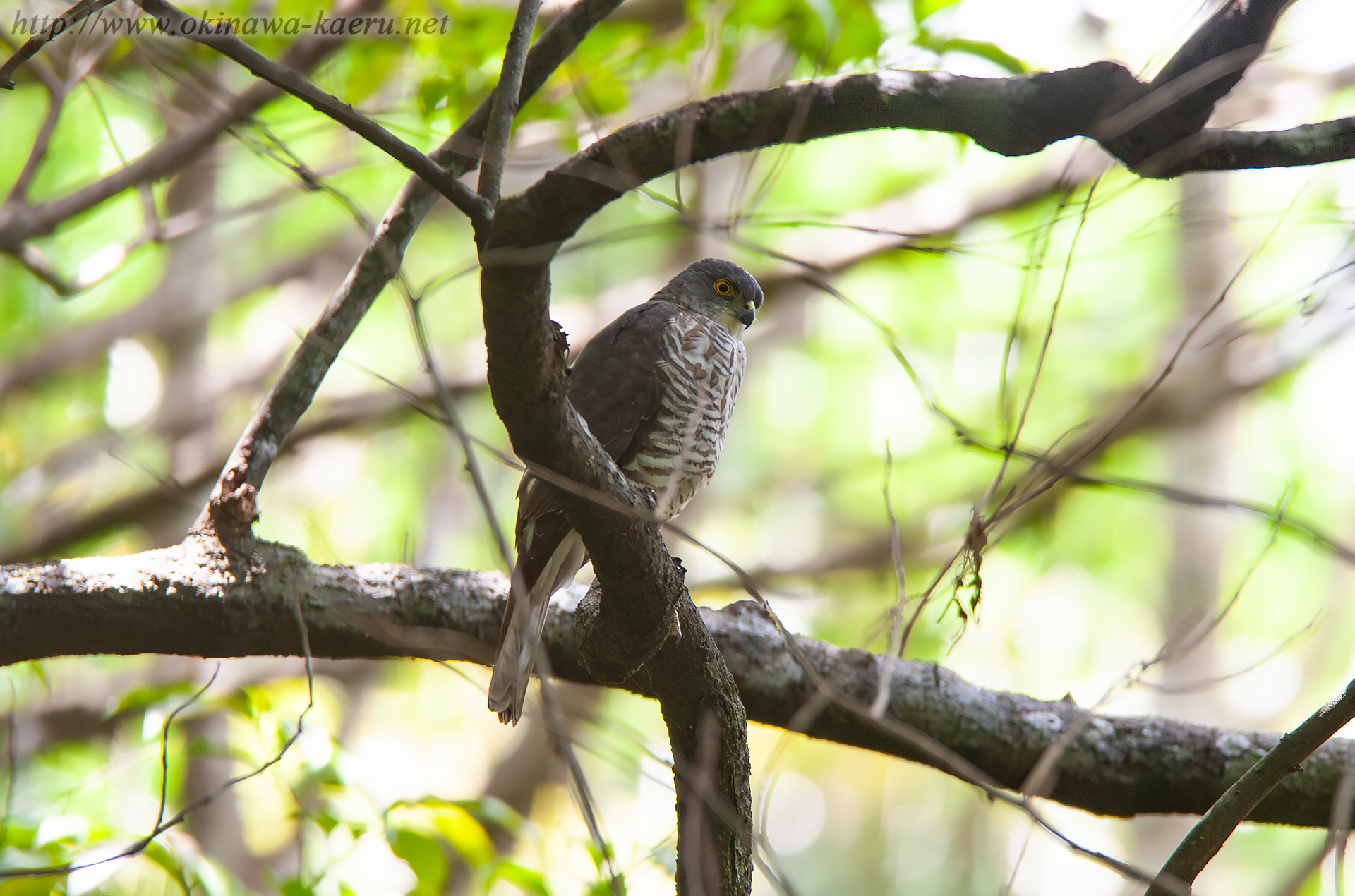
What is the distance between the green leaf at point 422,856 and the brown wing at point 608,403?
3.07 feet

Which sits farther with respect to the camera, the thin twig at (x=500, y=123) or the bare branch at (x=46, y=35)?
the thin twig at (x=500, y=123)

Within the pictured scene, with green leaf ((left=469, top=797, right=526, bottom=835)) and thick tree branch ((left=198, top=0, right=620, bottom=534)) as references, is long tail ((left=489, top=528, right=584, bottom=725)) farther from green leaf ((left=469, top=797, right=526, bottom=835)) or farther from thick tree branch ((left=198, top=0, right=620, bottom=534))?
thick tree branch ((left=198, top=0, right=620, bottom=534))

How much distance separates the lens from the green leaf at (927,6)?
2900mm

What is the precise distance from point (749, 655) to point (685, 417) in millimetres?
897

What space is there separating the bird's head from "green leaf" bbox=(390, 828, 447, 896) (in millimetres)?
2561

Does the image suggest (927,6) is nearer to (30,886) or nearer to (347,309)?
(347,309)

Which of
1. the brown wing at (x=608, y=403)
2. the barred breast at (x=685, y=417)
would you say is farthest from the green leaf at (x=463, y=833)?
the barred breast at (x=685, y=417)

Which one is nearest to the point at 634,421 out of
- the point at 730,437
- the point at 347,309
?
the point at 347,309

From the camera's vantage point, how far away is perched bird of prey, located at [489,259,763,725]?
3184 millimetres

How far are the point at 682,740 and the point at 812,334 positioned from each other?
27.7 feet

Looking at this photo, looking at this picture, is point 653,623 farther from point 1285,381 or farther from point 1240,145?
point 1285,381

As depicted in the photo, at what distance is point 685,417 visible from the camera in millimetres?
3525

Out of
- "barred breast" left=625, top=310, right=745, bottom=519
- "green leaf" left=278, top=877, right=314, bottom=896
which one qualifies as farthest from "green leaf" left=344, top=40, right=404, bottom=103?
"green leaf" left=278, top=877, right=314, bottom=896

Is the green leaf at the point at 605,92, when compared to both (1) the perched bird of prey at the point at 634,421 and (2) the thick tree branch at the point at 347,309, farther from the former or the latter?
(1) the perched bird of prey at the point at 634,421
